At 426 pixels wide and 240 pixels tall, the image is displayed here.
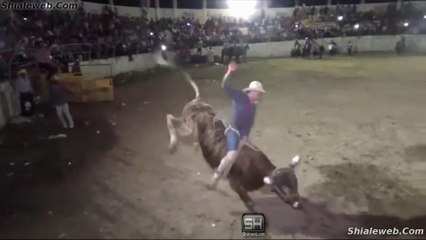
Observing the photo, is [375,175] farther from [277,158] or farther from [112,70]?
[112,70]

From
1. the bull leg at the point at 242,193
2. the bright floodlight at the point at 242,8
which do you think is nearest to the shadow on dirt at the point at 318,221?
the bull leg at the point at 242,193

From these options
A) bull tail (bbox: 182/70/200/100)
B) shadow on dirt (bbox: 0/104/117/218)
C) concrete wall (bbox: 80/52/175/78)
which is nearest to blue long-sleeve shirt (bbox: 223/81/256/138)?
bull tail (bbox: 182/70/200/100)

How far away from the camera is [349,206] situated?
262 inches

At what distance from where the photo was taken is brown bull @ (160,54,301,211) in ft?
18.5

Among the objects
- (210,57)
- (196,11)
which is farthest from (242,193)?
(196,11)

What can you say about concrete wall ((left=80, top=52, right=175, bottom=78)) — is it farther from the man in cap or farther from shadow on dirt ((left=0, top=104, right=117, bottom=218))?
the man in cap

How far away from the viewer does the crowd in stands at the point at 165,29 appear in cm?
1675

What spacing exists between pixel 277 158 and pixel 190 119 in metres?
2.25

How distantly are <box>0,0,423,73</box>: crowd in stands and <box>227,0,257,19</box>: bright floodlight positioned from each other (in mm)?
805

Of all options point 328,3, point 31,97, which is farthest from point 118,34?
point 328,3

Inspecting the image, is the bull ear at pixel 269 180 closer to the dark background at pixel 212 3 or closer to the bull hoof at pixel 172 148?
the bull hoof at pixel 172 148

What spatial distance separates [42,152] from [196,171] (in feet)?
12.8

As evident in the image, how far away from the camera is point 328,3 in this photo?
4184cm

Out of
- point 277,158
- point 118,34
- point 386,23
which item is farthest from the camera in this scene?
point 386,23
